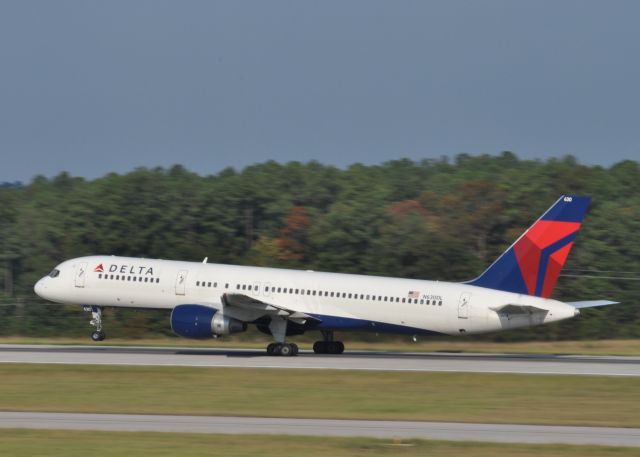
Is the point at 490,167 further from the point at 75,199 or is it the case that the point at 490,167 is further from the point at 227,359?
the point at 227,359

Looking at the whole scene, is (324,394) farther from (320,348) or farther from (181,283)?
(181,283)

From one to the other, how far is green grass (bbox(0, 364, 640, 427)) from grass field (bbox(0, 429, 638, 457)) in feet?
12.5

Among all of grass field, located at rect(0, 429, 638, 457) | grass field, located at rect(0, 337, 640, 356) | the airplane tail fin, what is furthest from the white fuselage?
grass field, located at rect(0, 429, 638, 457)

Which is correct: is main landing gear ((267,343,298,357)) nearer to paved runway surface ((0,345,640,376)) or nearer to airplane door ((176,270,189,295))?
paved runway surface ((0,345,640,376))

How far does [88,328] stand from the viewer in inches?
2498

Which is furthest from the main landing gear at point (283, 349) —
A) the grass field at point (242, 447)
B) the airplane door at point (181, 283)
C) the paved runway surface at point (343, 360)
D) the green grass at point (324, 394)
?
the grass field at point (242, 447)

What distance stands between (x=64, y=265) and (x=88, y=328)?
16366mm

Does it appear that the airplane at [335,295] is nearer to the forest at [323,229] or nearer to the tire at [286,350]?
the tire at [286,350]

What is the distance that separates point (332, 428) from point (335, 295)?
19.7m

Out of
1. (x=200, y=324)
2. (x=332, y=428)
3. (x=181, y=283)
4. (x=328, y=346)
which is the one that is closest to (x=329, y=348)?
(x=328, y=346)

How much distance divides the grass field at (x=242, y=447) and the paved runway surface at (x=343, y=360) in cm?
1505

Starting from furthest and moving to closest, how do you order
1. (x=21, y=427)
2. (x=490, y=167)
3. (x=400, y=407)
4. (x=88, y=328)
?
1. (x=490, y=167)
2. (x=88, y=328)
3. (x=400, y=407)
4. (x=21, y=427)

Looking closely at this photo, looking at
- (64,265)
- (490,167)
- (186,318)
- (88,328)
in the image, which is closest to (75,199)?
(88,328)

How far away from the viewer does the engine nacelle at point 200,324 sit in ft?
138
